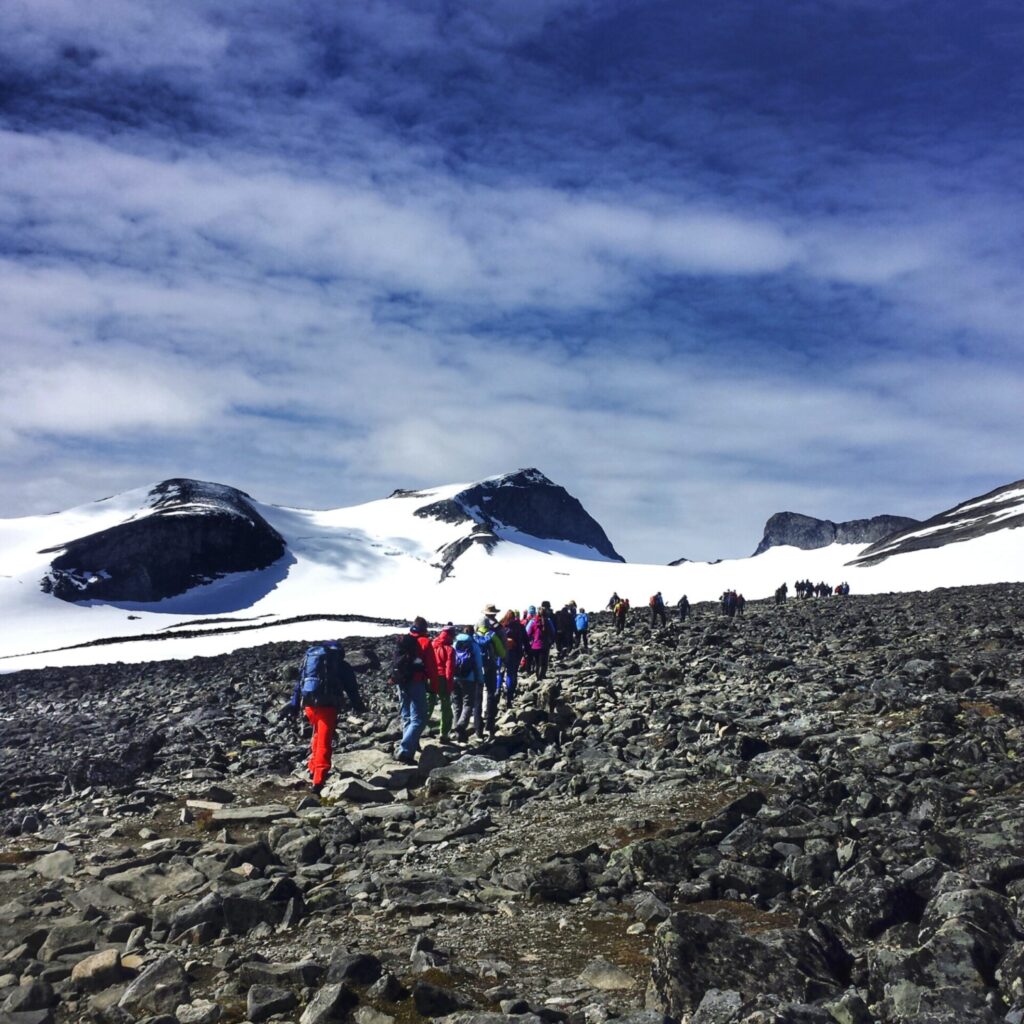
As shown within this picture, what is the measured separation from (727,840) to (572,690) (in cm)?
1209

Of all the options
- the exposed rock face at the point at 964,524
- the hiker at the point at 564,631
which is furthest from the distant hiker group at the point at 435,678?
the exposed rock face at the point at 964,524

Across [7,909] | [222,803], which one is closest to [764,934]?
[7,909]

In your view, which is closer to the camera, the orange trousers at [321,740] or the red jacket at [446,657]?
the orange trousers at [321,740]

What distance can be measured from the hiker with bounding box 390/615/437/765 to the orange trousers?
1.43 metres

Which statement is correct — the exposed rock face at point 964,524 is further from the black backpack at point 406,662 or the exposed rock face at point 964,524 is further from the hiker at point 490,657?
the black backpack at point 406,662

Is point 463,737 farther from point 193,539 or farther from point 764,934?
point 193,539

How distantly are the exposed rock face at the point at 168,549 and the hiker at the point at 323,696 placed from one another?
379 ft

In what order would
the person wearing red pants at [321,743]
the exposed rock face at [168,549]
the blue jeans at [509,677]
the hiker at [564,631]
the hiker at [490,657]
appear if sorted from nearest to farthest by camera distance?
the person wearing red pants at [321,743]
the hiker at [490,657]
the blue jeans at [509,677]
the hiker at [564,631]
the exposed rock face at [168,549]

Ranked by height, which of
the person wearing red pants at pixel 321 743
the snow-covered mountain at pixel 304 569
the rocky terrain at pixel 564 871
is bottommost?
the rocky terrain at pixel 564 871

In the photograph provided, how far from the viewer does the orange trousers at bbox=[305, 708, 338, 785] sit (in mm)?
12112

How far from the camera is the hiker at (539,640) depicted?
2284 centimetres

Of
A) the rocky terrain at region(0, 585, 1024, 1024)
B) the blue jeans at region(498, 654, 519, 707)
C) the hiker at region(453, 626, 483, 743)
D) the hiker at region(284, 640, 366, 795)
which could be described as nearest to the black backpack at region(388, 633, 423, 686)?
the hiker at region(284, 640, 366, 795)

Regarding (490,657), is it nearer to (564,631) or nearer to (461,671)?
(461,671)

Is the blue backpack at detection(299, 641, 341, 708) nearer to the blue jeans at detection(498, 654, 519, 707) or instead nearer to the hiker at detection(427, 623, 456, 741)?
the hiker at detection(427, 623, 456, 741)
